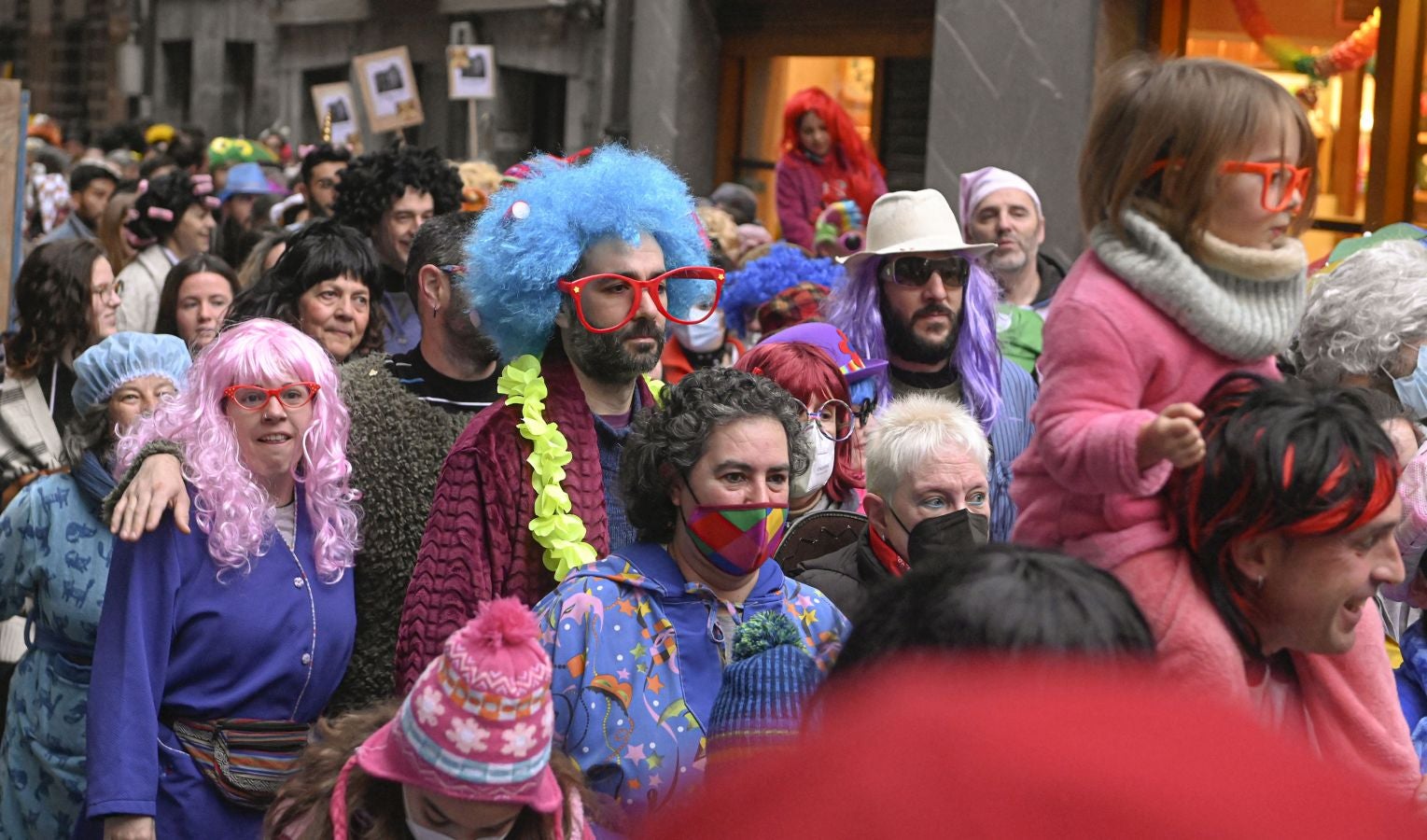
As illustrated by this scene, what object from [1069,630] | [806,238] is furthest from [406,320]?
[1069,630]

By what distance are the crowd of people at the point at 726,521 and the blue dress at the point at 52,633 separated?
0.04ft

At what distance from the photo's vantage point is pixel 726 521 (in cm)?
349

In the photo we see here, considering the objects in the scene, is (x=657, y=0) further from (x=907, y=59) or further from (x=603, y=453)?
(x=603, y=453)

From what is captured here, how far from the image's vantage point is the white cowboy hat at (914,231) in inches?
218

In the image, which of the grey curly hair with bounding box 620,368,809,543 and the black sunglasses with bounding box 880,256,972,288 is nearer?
the grey curly hair with bounding box 620,368,809,543

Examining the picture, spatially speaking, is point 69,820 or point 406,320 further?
point 406,320

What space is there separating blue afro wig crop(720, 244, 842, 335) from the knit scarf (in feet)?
17.9

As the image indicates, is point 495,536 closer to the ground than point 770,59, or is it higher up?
closer to the ground

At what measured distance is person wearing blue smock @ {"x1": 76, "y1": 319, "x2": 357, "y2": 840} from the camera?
12.4 ft

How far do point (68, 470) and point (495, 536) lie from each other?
1.58 meters

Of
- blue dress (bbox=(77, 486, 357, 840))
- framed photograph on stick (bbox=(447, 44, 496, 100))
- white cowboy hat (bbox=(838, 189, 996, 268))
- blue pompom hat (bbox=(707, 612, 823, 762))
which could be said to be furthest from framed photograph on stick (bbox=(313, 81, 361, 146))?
blue pompom hat (bbox=(707, 612, 823, 762))

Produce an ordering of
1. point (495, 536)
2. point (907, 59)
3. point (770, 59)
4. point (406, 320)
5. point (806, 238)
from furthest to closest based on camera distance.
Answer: point (770, 59) → point (907, 59) → point (806, 238) → point (406, 320) → point (495, 536)

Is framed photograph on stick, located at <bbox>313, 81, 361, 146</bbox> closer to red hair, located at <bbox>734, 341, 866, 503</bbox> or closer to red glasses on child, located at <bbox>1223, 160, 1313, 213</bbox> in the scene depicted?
red hair, located at <bbox>734, 341, 866, 503</bbox>

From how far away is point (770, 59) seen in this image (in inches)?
567
